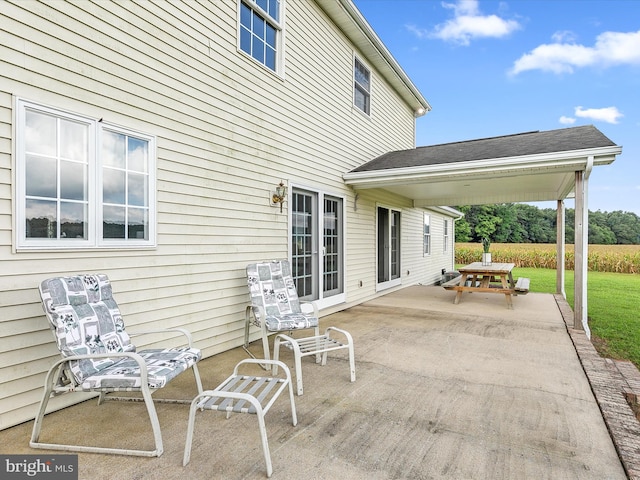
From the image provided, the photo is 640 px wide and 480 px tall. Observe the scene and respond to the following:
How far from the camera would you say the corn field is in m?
16.9

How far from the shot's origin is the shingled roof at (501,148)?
5.20 metres

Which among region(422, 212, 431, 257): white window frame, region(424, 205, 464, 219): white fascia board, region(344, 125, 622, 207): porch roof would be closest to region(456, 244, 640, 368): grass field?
region(344, 125, 622, 207): porch roof

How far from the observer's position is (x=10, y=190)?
8.15ft

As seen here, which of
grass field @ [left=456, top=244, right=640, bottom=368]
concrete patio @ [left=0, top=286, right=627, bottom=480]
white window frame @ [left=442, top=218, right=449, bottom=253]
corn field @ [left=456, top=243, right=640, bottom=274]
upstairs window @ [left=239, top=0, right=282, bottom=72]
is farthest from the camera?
corn field @ [left=456, top=243, right=640, bottom=274]

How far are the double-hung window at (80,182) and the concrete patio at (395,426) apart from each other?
1414 mm

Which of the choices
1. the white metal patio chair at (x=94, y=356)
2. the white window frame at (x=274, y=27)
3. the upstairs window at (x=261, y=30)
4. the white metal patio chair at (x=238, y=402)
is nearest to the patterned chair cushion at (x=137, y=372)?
the white metal patio chair at (x=94, y=356)

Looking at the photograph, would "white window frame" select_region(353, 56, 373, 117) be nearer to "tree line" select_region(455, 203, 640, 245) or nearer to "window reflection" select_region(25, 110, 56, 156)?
"window reflection" select_region(25, 110, 56, 156)

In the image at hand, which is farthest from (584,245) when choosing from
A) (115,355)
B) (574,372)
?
(115,355)

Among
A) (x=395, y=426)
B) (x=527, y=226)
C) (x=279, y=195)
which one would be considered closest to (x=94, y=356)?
(x=395, y=426)

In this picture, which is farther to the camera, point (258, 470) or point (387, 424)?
point (387, 424)

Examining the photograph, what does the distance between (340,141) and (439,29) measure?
52.0 ft

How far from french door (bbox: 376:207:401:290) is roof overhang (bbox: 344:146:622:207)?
0.66 meters

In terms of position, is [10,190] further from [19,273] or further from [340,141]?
[340,141]

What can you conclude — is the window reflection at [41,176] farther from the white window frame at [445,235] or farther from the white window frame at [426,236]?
the white window frame at [445,235]
